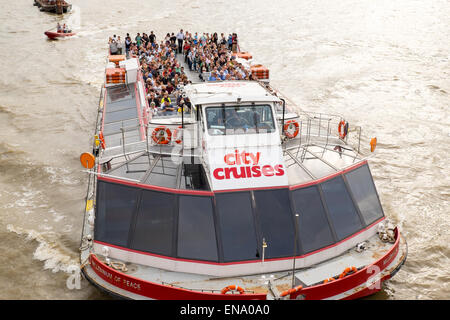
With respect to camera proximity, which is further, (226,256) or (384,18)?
(384,18)

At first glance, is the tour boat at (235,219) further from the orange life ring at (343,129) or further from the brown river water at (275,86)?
the brown river water at (275,86)

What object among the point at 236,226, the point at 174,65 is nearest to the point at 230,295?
the point at 236,226

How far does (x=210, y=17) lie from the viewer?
49.4 meters

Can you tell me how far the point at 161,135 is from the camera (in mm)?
13320

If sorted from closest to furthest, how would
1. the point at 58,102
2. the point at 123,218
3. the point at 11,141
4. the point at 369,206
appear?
the point at 123,218 → the point at 369,206 → the point at 11,141 → the point at 58,102

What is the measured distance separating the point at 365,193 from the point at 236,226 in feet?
12.0

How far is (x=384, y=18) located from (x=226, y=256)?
44274 mm

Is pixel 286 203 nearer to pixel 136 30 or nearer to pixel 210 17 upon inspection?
pixel 136 30

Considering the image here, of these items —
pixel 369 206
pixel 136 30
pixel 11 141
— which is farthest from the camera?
pixel 136 30

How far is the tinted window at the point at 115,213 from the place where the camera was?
11492 millimetres

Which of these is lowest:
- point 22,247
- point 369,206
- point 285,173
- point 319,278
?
point 22,247

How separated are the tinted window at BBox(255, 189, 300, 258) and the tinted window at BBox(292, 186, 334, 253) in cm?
24

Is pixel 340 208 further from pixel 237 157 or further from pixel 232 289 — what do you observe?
pixel 232 289
